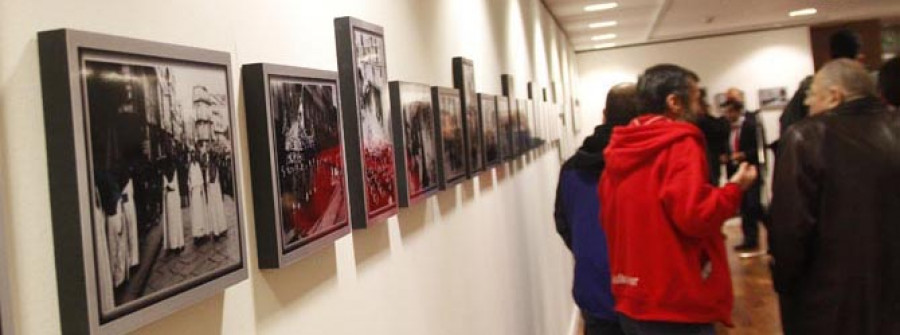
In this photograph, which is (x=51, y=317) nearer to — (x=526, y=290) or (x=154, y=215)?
(x=154, y=215)

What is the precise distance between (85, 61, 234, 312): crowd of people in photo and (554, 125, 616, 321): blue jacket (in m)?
1.74

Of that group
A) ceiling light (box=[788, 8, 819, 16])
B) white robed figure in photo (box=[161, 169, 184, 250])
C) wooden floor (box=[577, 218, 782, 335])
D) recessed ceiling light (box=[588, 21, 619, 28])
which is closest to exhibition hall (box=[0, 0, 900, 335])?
white robed figure in photo (box=[161, 169, 184, 250])

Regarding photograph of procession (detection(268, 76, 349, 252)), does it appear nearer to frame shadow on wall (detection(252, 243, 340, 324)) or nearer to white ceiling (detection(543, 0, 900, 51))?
frame shadow on wall (detection(252, 243, 340, 324))

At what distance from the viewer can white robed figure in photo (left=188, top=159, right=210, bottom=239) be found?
0.87 m

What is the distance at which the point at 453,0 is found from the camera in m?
2.51

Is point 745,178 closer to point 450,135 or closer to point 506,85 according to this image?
point 450,135

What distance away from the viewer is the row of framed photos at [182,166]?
2.30 ft

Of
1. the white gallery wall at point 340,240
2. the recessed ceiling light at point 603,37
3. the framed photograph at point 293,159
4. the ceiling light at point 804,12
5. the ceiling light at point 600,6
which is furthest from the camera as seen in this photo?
the recessed ceiling light at point 603,37

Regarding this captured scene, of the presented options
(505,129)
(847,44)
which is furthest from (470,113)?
(847,44)

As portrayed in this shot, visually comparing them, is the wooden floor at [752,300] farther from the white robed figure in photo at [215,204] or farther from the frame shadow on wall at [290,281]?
the white robed figure in photo at [215,204]

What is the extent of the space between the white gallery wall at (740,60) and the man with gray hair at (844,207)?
9052 millimetres

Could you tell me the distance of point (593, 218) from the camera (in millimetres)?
2482

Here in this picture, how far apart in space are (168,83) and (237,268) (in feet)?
0.85

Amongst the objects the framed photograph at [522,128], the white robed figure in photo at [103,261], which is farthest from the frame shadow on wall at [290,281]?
A: the framed photograph at [522,128]
